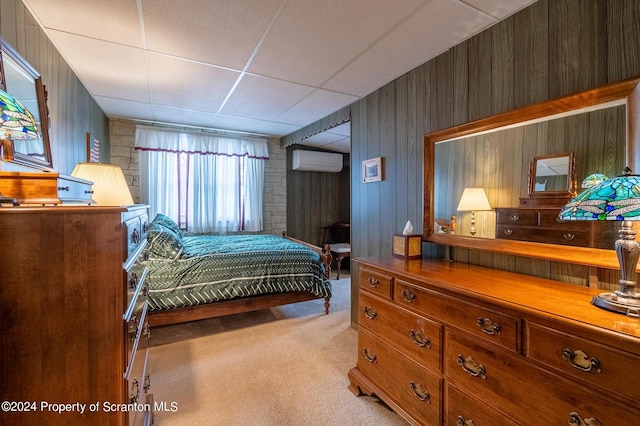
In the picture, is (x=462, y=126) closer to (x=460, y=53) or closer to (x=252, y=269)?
(x=460, y=53)

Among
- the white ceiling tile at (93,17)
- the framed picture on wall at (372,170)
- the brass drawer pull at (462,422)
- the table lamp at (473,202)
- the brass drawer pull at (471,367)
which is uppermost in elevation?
the white ceiling tile at (93,17)

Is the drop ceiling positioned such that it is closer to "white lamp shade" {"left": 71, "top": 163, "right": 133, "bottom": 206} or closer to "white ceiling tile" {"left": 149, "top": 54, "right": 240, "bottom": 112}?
"white ceiling tile" {"left": 149, "top": 54, "right": 240, "bottom": 112}

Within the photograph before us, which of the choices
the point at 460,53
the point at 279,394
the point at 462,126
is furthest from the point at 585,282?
the point at 279,394

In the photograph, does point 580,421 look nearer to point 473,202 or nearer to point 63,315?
point 473,202

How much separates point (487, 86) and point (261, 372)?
2.51 m

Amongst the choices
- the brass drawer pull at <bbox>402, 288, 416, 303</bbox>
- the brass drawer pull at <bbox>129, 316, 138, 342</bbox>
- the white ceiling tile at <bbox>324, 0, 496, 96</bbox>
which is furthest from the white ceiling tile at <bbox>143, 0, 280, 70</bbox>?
the brass drawer pull at <bbox>402, 288, 416, 303</bbox>

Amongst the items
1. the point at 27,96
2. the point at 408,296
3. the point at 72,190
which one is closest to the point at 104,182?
the point at 27,96

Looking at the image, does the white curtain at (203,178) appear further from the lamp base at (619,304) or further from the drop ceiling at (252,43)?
the lamp base at (619,304)

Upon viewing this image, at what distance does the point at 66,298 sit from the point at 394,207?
7.01ft

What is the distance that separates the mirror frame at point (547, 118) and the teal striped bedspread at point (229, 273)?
145 centimetres

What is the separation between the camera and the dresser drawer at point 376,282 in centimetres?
168

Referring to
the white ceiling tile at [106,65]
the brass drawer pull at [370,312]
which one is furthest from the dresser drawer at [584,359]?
the white ceiling tile at [106,65]

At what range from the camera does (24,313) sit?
826 millimetres

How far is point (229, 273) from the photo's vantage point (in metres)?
2.68
